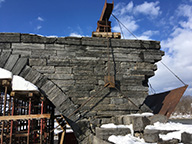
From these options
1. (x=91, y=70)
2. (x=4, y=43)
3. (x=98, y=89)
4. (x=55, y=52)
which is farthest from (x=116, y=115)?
(x=4, y=43)

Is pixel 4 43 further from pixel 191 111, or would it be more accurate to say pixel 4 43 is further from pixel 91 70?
pixel 191 111

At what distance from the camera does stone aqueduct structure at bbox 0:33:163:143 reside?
198 inches

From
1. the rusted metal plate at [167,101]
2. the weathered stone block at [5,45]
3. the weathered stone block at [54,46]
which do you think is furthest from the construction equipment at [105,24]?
the weathered stone block at [5,45]

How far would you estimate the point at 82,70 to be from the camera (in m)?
5.39

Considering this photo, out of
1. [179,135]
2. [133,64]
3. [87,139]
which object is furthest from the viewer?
[133,64]

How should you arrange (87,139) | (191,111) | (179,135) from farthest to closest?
(191,111)
(87,139)
(179,135)

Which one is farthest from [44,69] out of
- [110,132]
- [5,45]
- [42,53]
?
[110,132]

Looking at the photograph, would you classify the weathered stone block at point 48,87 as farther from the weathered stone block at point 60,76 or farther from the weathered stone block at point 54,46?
the weathered stone block at point 54,46

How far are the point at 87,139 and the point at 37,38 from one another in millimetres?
3850

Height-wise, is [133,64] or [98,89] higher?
[133,64]

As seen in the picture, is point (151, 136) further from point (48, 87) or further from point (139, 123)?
point (48, 87)

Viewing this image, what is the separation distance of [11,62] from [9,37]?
914 millimetres

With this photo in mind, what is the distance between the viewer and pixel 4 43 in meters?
5.22

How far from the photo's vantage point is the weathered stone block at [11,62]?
5.02m
